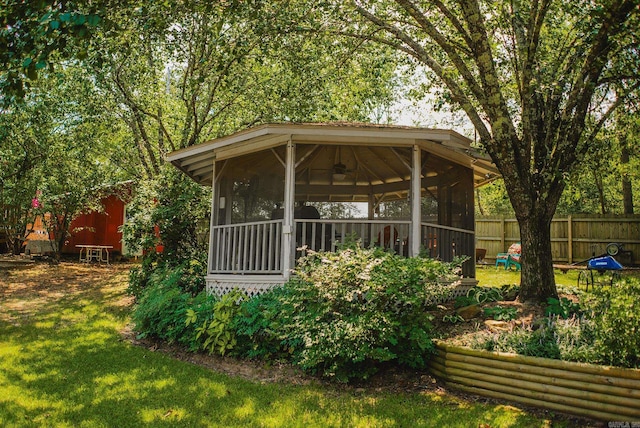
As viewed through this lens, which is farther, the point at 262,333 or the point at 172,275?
the point at 172,275

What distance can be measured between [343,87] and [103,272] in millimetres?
10419

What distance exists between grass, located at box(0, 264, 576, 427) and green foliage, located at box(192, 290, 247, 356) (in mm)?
489

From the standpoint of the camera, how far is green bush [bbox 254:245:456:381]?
17.8ft

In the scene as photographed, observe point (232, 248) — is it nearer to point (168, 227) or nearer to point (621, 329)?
point (168, 227)

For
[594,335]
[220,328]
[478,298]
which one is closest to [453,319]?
[478,298]

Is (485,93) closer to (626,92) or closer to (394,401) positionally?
(626,92)

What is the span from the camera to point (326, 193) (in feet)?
35.5

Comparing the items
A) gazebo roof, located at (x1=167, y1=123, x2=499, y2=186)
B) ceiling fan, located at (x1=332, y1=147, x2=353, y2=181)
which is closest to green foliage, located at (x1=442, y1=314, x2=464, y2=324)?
gazebo roof, located at (x1=167, y1=123, x2=499, y2=186)

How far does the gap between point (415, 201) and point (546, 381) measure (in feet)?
12.9

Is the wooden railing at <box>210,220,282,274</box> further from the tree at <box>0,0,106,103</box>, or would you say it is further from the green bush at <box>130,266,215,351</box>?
the tree at <box>0,0,106,103</box>

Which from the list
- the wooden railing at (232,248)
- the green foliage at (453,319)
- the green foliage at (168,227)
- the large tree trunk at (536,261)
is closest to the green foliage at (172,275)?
the green foliage at (168,227)

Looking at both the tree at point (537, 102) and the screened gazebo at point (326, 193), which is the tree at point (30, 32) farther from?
the tree at point (537, 102)

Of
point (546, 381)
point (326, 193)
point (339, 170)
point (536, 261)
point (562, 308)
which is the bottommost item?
point (546, 381)

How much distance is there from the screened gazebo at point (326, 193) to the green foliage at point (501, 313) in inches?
47.0
